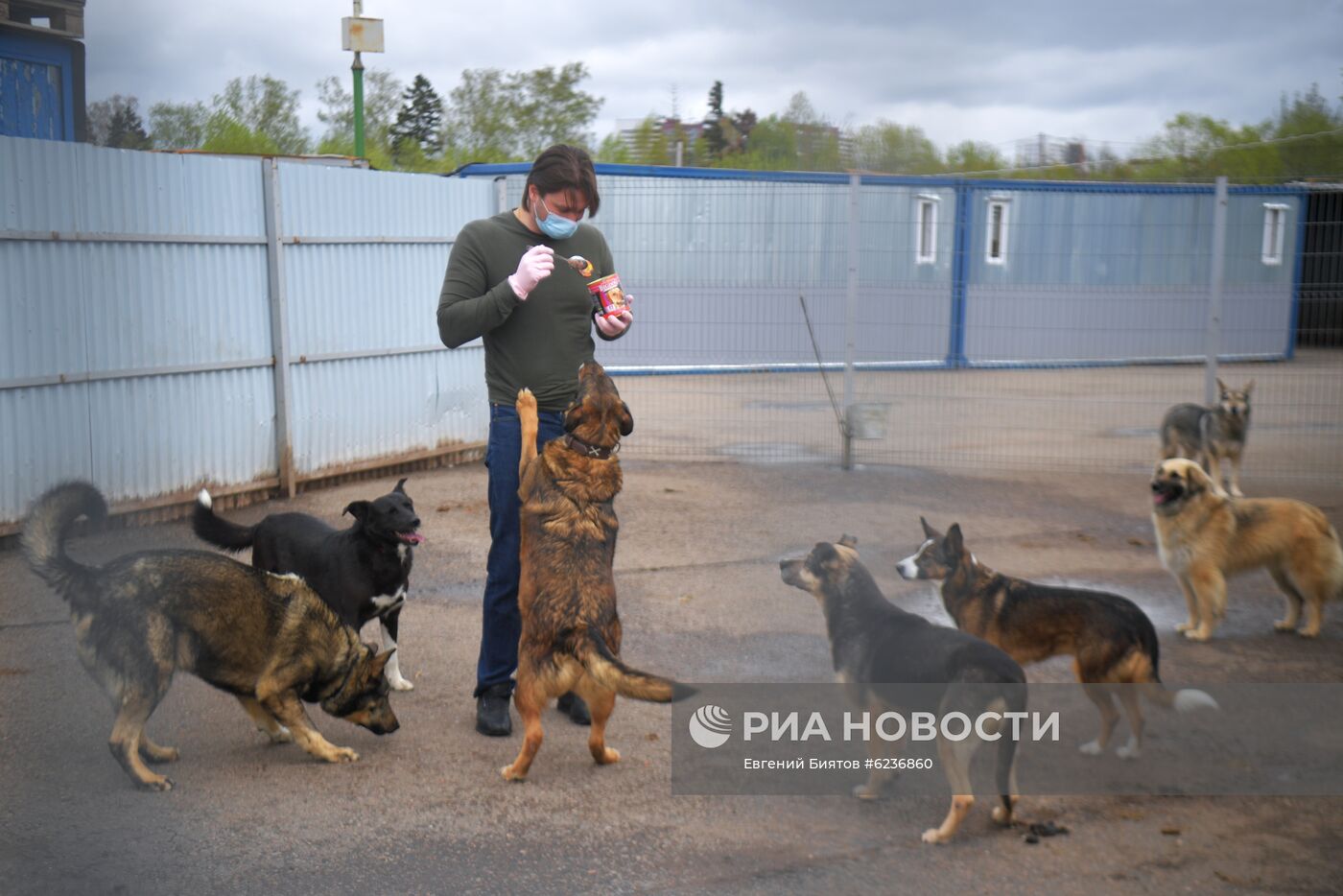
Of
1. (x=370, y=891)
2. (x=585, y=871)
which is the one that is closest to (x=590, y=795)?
(x=585, y=871)

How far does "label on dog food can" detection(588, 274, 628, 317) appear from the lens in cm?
469

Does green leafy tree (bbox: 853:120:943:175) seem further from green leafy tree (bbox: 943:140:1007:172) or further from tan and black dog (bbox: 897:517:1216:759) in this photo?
tan and black dog (bbox: 897:517:1216:759)

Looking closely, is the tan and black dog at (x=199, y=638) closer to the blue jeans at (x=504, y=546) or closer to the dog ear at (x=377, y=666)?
the dog ear at (x=377, y=666)

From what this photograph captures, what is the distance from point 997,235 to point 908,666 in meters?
11.4

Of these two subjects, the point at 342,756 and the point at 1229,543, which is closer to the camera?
the point at 342,756

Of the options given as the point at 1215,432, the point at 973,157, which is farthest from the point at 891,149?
the point at 1215,432

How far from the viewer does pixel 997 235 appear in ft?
46.9

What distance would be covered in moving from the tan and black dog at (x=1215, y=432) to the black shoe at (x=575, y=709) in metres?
6.65

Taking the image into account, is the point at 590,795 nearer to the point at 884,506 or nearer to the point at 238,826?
the point at 238,826

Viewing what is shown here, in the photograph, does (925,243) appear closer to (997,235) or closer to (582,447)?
(997,235)

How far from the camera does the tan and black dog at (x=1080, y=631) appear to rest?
4.36 m

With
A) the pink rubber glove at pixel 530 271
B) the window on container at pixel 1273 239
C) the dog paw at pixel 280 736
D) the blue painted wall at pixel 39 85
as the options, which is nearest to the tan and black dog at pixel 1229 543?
the pink rubber glove at pixel 530 271

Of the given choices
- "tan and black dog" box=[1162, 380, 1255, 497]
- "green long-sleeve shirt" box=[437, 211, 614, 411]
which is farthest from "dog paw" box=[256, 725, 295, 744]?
"tan and black dog" box=[1162, 380, 1255, 497]

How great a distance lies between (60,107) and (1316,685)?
22.9ft
